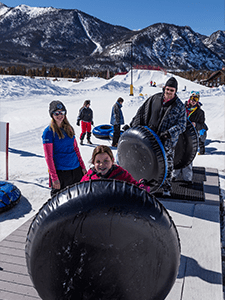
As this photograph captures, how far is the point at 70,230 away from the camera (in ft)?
6.04

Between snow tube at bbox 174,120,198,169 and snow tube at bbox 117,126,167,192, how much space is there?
92 centimetres

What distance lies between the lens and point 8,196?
4.68m

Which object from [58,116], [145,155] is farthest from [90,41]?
[58,116]

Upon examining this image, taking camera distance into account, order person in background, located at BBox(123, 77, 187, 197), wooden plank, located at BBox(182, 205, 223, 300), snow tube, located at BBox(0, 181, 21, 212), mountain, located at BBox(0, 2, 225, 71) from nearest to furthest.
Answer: wooden plank, located at BBox(182, 205, 223, 300) → person in background, located at BBox(123, 77, 187, 197) → snow tube, located at BBox(0, 181, 21, 212) → mountain, located at BBox(0, 2, 225, 71)

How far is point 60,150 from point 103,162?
95cm

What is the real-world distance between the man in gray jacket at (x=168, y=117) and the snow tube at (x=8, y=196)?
2.58 m

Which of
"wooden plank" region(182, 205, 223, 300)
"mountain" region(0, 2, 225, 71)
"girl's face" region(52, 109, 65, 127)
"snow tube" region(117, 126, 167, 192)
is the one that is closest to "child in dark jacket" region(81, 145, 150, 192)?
"girl's face" region(52, 109, 65, 127)

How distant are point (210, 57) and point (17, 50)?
8579cm

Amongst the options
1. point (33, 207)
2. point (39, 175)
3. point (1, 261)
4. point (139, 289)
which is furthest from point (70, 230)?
point (39, 175)

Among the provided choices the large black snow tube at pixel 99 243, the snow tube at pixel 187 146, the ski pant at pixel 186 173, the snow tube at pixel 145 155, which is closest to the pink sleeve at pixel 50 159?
the large black snow tube at pixel 99 243

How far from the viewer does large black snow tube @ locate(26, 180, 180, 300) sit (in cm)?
183

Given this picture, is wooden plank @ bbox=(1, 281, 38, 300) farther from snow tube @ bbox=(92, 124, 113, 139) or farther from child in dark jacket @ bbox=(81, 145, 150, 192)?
snow tube @ bbox=(92, 124, 113, 139)

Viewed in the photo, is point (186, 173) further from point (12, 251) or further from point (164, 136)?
point (12, 251)

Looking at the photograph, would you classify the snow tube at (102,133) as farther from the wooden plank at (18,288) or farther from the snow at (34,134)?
the wooden plank at (18,288)
